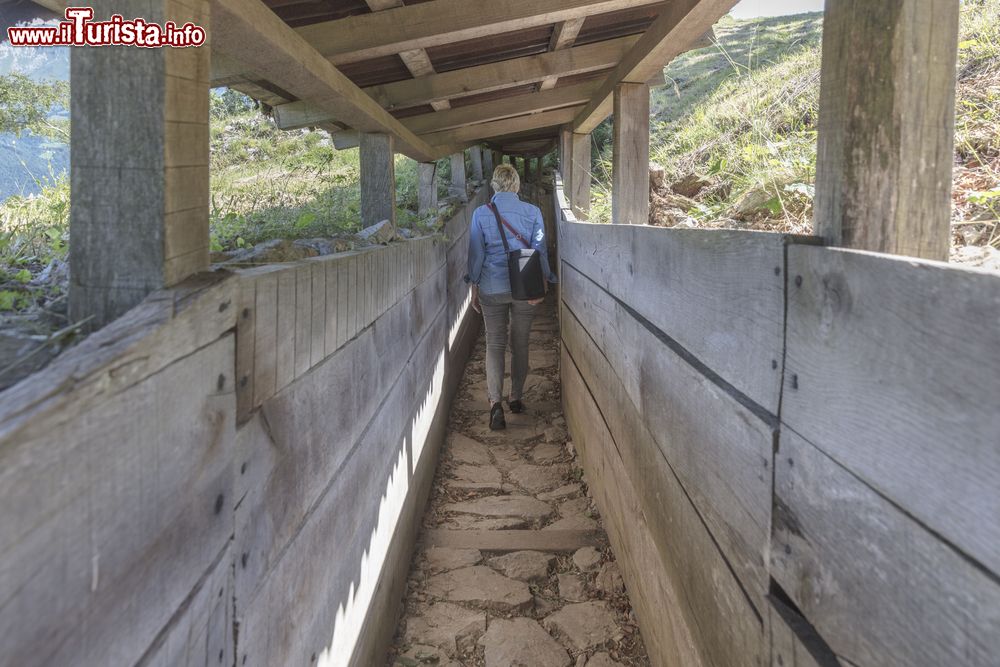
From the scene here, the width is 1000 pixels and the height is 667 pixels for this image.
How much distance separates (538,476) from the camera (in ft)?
16.8

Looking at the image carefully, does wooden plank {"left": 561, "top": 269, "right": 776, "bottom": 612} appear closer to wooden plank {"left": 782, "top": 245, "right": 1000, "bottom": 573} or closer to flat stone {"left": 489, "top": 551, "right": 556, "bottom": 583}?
wooden plank {"left": 782, "top": 245, "right": 1000, "bottom": 573}

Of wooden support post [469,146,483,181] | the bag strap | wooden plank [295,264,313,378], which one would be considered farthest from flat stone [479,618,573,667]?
wooden support post [469,146,483,181]

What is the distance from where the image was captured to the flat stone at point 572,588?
11.6 feet

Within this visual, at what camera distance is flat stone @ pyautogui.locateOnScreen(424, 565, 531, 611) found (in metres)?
3.49

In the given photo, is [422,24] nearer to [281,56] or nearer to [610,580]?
[281,56]

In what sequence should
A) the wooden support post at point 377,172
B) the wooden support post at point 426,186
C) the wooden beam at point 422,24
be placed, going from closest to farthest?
the wooden beam at point 422,24 → the wooden support post at point 377,172 → the wooden support post at point 426,186

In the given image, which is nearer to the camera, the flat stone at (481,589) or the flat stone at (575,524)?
the flat stone at (481,589)

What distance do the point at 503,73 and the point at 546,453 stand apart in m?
3.22

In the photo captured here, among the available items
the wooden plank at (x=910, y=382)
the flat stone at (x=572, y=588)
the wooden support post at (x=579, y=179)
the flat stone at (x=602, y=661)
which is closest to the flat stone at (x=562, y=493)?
the flat stone at (x=572, y=588)

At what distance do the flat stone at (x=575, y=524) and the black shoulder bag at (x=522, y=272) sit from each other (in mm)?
2243

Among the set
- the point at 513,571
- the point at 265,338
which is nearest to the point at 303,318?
the point at 265,338

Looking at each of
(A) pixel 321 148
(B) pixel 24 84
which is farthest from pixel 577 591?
(B) pixel 24 84

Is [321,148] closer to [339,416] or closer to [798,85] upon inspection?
[798,85]

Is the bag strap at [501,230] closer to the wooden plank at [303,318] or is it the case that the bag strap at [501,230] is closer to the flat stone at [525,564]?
the flat stone at [525,564]
